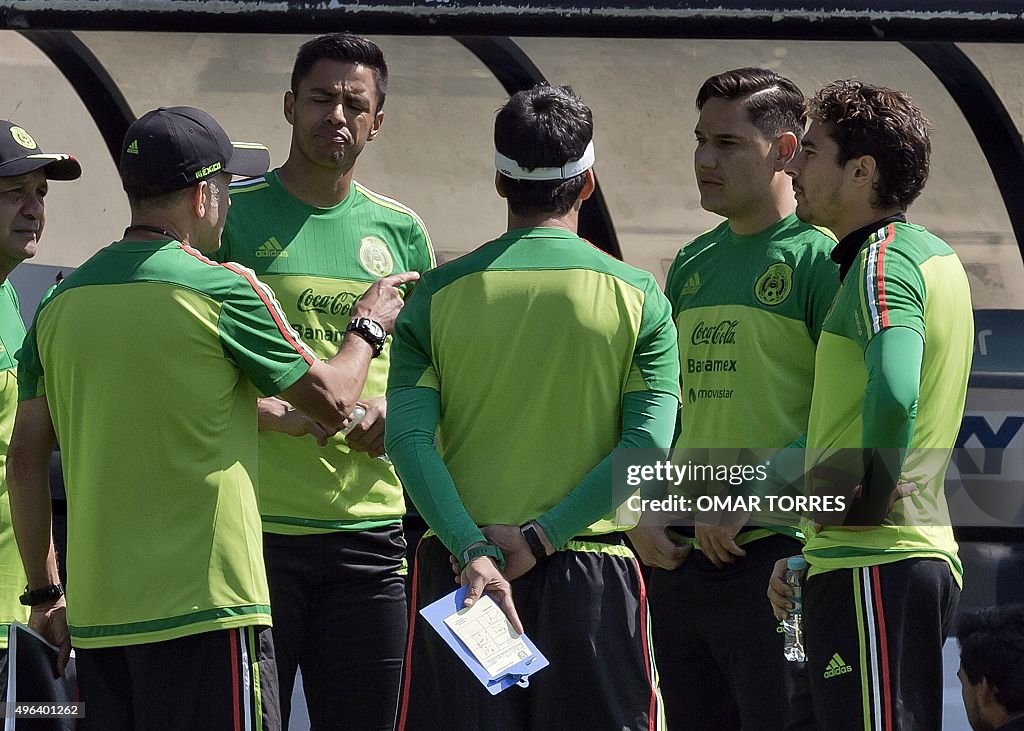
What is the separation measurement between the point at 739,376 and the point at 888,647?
29.5 inches

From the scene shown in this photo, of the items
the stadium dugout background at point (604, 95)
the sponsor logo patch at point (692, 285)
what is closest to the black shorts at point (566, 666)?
the sponsor logo patch at point (692, 285)

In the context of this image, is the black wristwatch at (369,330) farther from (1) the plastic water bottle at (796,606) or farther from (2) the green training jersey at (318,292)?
(1) the plastic water bottle at (796,606)

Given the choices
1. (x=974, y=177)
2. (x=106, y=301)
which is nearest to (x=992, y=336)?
(x=974, y=177)

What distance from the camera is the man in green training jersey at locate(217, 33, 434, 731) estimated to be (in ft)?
10.1

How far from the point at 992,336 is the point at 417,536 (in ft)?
5.14

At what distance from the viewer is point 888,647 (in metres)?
2.44

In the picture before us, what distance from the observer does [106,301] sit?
2.44 m

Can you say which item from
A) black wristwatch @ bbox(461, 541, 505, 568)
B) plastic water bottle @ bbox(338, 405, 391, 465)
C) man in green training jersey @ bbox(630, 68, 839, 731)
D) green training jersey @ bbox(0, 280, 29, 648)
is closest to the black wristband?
black wristwatch @ bbox(461, 541, 505, 568)

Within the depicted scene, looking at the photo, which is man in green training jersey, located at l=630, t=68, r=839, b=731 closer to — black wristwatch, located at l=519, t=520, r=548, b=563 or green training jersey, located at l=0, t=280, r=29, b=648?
black wristwatch, located at l=519, t=520, r=548, b=563

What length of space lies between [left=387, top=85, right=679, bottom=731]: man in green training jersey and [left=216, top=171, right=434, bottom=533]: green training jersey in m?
0.58

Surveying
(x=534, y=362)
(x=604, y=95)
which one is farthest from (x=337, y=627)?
(x=604, y=95)

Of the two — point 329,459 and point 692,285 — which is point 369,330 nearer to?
point 329,459

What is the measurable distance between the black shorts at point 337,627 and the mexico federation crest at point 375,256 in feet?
1.96

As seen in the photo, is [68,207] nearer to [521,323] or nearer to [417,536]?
[417,536]
